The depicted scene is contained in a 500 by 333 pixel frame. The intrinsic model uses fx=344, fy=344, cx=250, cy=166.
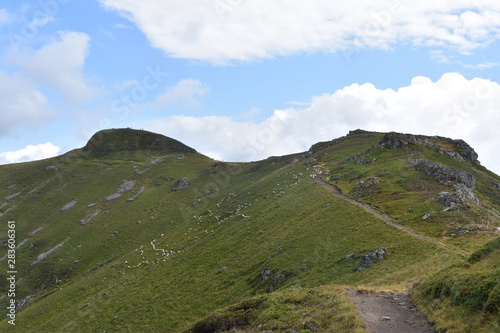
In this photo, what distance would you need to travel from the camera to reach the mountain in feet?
93.4

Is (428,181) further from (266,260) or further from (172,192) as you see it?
(172,192)

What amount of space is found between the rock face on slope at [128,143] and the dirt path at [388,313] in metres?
172


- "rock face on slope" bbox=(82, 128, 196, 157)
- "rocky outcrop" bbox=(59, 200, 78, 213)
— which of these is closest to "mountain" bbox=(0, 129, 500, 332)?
"rocky outcrop" bbox=(59, 200, 78, 213)

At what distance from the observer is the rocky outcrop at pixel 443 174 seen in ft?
252

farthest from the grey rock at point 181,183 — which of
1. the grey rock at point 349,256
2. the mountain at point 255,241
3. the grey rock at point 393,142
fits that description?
the grey rock at point 349,256

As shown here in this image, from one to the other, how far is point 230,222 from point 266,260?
104ft

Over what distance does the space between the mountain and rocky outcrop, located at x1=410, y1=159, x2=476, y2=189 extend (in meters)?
0.51

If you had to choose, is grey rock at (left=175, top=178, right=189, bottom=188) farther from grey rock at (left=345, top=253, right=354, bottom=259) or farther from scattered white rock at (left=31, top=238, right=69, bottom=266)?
grey rock at (left=345, top=253, right=354, bottom=259)

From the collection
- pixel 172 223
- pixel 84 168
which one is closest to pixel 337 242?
pixel 172 223

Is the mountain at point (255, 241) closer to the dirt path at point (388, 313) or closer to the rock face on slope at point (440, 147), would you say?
the rock face on slope at point (440, 147)

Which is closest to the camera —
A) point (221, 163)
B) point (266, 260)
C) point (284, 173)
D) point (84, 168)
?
point (266, 260)

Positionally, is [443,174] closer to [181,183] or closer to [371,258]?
[371,258]

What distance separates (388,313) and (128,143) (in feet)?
605

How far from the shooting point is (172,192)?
136375 millimetres
